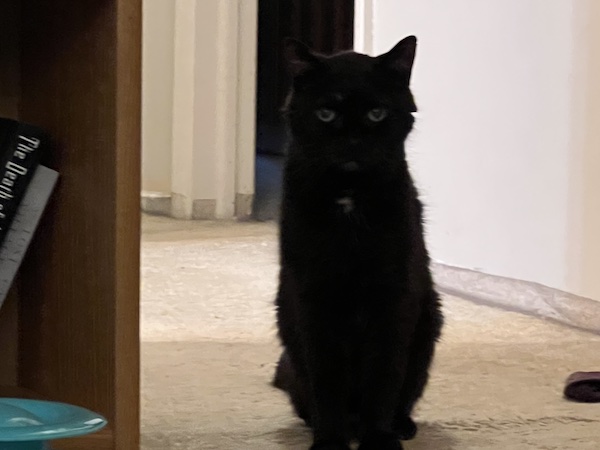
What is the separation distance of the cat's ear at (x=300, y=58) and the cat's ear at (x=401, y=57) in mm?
74

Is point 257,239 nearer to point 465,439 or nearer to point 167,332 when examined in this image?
point 167,332

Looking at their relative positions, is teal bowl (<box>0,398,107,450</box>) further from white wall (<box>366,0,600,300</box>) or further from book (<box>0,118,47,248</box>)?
white wall (<box>366,0,600,300</box>)

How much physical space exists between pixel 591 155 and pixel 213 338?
77 cm

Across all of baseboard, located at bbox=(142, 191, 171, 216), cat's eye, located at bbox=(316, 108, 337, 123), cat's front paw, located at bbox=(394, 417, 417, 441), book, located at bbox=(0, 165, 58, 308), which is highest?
cat's eye, located at bbox=(316, 108, 337, 123)

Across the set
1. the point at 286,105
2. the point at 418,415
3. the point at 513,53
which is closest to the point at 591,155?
the point at 513,53

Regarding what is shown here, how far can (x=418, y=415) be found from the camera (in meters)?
1.21

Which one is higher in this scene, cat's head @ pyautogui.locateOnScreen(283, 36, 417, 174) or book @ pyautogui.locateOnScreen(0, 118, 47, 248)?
cat's head @ pyautogui.locateOnScreen(283, 36, 417, 174)

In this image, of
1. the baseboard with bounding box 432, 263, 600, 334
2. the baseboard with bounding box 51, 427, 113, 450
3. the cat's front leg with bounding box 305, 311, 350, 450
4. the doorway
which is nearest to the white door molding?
the doorway

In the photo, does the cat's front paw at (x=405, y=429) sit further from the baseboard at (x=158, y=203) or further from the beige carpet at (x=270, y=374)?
the baseboard at (x=158, y=203)

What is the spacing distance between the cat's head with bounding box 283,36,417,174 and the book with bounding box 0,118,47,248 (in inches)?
11.1

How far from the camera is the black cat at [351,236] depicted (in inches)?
39.9

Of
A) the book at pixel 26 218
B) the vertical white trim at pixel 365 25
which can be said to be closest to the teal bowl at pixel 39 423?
the book at pixel 26 218

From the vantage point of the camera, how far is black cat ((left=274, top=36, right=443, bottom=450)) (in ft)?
3.32

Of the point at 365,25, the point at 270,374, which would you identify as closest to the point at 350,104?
the point at 270,374
